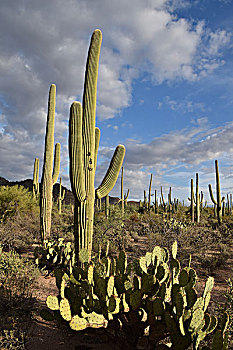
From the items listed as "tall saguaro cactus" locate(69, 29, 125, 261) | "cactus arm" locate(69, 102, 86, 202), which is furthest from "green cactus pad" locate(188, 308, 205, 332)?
"cactus arm" locate(69, 102, 86, 202)

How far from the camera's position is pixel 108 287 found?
3346mm

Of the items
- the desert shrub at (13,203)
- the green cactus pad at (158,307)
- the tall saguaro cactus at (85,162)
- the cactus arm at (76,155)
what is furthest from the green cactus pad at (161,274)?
the desert shrub at (13,203)

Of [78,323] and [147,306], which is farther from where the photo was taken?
[147,306]

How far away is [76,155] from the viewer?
580cm

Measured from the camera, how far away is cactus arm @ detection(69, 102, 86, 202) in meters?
5.79

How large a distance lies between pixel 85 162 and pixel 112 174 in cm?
95

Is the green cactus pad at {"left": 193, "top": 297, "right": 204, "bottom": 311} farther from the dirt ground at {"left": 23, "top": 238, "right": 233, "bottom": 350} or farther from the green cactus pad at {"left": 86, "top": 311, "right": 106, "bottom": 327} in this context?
the dirt ground at {"left": 23, "top": 238, "right": 233, "bottom": 350}

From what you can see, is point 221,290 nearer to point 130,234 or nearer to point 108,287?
point 108,287

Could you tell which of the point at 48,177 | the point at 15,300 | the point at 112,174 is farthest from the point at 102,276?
the point at 48,177

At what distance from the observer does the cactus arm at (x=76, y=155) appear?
5.79 metres

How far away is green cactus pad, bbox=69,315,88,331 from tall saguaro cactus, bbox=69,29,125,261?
250 cm

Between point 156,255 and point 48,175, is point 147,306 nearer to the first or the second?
point 156,255

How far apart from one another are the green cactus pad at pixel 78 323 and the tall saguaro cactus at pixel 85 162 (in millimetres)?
2498

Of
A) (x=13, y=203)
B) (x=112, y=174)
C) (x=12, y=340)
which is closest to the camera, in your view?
(x=12, y=340)
